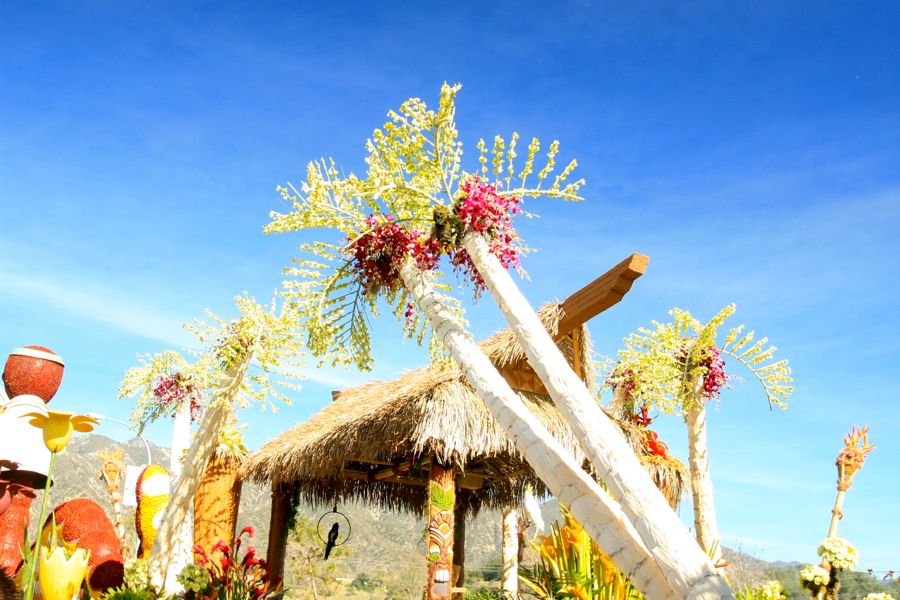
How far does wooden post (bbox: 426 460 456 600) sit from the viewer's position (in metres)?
6.93

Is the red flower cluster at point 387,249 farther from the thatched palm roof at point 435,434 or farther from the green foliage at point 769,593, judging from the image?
the green foliage at point 769,593

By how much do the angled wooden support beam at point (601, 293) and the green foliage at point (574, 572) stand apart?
6.06 ft

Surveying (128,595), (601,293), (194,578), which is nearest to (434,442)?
(601,293)

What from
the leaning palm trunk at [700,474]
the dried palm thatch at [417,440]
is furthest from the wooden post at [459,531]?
the leaning palm trunk at [700,474]

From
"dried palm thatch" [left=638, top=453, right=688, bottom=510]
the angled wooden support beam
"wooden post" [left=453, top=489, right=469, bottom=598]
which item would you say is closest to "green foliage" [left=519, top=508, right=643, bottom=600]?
the angled wooden support beam

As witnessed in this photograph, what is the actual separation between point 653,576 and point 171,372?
6.71m

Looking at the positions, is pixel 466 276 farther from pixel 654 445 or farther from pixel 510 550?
pixel 510 550

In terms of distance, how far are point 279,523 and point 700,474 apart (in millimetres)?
6562

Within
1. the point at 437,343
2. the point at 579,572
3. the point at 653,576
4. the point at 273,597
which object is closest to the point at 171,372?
the point at 273,597

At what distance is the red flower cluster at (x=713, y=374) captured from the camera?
7496mm

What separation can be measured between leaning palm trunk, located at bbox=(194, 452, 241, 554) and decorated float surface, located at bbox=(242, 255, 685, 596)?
3.75 ft

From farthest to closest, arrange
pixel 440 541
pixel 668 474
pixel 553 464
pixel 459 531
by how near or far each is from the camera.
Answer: pixel 459 531 < pixel 668 474 < pixel 440 541 < pixel 553 464

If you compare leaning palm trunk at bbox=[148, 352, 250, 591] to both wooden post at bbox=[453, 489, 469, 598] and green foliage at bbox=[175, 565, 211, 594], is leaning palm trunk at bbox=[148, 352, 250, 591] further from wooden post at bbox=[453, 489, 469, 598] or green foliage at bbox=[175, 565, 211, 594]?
wooden post at bbox=[453, 489, 469, 598]

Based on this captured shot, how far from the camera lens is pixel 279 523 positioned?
35.2ft
